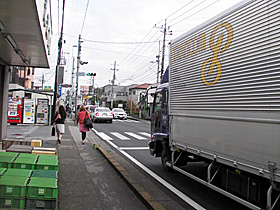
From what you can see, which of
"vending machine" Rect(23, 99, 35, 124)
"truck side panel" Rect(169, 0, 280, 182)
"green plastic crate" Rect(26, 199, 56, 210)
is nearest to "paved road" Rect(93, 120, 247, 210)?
"truck side panel" Rect(169, 0, 280, 182)

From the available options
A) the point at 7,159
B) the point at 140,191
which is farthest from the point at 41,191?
the point at 140,191

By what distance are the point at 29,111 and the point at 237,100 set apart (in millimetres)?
18900

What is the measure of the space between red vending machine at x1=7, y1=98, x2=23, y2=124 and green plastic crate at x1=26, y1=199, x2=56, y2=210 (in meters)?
17.5

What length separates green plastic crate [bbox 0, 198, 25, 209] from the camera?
3684mm

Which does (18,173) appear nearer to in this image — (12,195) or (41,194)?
(12,195)

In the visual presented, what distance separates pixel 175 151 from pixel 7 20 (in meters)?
4.67

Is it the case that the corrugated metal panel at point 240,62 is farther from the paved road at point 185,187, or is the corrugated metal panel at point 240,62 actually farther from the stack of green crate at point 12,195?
the stack of green crate at point 12,195

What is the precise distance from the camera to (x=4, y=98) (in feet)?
34.9

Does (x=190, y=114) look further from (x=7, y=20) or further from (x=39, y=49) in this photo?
(x=39, y=49)

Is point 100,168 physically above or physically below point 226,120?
below

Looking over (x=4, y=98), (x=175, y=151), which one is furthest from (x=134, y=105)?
(x=175, y=151)

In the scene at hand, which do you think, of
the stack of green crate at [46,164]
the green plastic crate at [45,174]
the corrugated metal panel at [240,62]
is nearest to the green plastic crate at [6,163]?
the stack of green crate at [46,164]

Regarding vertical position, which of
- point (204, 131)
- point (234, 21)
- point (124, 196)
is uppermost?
point (234, 21)

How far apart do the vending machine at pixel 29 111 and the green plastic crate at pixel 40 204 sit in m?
17.6
